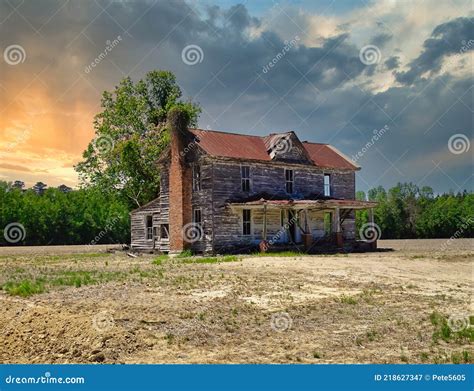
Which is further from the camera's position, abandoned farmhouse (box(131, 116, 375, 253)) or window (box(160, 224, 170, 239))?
window (box(160, 224, 170, 239))

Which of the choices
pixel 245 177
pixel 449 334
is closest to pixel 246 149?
→ pixel 245 177

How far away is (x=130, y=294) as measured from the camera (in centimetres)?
1388

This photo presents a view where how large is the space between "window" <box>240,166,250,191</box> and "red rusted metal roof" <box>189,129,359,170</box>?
731 millimetres

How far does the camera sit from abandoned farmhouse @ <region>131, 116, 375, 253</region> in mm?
31875

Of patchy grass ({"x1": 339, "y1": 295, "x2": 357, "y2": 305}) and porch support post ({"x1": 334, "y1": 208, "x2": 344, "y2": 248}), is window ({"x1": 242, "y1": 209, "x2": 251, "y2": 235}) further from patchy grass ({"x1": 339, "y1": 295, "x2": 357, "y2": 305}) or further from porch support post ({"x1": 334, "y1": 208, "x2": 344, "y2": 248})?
patchy grass ({"x1": 339, "y1": 295, "x2": 357, "y2": 305})

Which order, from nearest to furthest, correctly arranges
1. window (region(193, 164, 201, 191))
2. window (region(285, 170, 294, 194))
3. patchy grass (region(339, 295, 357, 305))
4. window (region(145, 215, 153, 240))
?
patchy grass (region(339, 295, 357, 305)) < window (region(193, 164, 201, 191)) < window (region(285, 170, 294, 194)) < window (region(145, 215, 153, 240))

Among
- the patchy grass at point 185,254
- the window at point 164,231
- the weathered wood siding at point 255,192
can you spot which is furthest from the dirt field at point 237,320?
the window at point 164,231

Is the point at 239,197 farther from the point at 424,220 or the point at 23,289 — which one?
the point at 424,220

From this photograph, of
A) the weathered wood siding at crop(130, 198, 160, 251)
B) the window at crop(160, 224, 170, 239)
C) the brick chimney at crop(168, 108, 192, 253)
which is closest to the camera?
the brick chimney at crop(168, 108, 192, 253)

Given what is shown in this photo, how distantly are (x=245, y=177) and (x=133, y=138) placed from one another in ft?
47.1

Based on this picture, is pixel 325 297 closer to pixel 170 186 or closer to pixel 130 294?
pixel 130 294

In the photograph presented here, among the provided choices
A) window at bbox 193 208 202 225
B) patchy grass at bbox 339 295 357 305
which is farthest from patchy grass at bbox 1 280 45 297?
window at bbox 193 208 202 225

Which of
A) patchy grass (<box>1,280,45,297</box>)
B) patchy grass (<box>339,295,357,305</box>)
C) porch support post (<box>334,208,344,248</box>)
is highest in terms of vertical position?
porch support post (<box>334,208,344,248</box>)

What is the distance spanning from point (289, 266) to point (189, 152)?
13.9m
